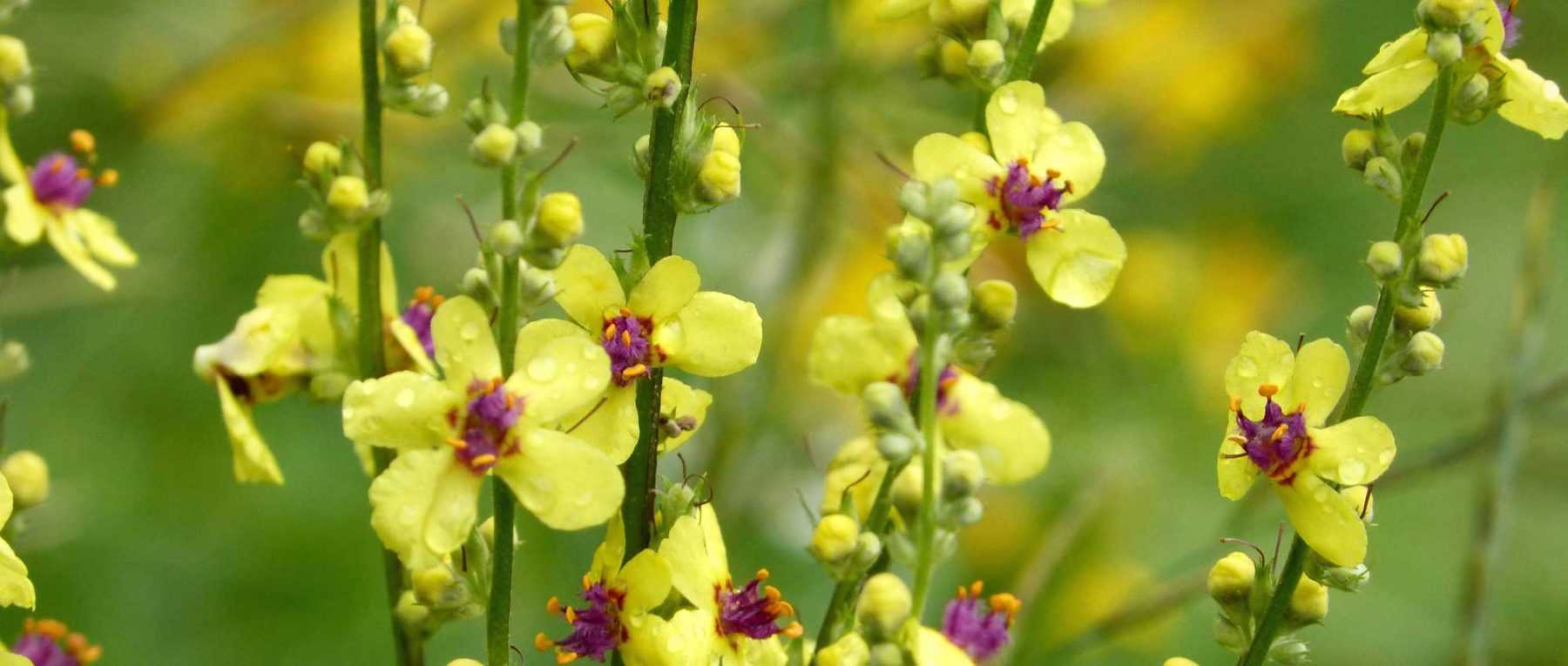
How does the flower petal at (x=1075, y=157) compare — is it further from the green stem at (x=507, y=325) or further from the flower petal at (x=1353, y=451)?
the green stem at (x=507, y=325)

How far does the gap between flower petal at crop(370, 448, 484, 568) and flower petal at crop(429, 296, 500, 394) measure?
0.12ft

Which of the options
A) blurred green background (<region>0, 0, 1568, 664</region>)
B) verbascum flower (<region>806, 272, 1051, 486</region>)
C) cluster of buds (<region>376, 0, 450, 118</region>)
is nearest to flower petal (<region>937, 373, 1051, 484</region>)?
verbascum flower (<region>806, 272, 1051, 486</region>)

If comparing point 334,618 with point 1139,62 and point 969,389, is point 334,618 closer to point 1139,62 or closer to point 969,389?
point 969,389

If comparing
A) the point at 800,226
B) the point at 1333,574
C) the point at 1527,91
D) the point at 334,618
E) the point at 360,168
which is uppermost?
the point at 1527,91

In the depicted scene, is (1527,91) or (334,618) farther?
(334,618)

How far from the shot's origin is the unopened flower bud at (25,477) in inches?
37.9

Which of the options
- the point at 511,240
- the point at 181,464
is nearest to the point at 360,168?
the point at 511,240

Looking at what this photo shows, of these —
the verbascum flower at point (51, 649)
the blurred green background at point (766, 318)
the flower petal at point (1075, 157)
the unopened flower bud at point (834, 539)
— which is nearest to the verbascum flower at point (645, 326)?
the unopened flower bud at point (834, 539)

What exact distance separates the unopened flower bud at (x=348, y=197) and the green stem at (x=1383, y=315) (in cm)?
50

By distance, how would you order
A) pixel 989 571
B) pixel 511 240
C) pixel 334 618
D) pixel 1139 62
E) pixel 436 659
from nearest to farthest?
pixel 511 240, pixel 436 659, pixel 334 618, pixel 989 571, pixel 1139 62

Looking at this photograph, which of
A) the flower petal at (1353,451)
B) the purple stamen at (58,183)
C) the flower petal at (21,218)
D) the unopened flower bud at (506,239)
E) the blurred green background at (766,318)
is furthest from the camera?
the blurred green background at (766,318)

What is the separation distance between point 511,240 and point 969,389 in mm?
283

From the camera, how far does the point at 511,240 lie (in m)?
0.73

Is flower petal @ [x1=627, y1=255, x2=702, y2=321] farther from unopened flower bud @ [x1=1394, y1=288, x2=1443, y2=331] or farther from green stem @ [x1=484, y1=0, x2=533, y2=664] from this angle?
unopened flower bud @ [x1=1394, y1=288, x2=1443, y2=331]
